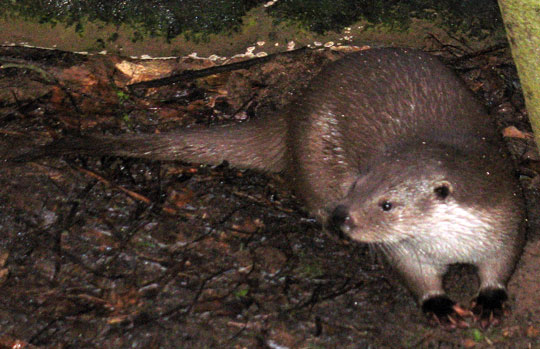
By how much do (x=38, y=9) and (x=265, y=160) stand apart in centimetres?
145

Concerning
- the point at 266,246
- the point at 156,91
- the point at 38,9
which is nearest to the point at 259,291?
the point at 266,246

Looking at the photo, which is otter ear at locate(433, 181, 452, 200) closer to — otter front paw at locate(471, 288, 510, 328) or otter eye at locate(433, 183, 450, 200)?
otter eye at locate(433, 183, 450, 200)

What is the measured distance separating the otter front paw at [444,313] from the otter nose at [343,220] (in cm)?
38

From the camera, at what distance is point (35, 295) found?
224cm

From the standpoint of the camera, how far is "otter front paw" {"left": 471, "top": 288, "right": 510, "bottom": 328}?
7.39ft

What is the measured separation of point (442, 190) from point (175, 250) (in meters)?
0.98

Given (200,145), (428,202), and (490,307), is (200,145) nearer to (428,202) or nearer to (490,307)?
(428,202)

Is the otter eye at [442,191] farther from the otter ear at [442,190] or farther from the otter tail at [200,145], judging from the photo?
the otter tail at [200,145]

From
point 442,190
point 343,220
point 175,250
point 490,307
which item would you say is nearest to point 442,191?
point 442,190

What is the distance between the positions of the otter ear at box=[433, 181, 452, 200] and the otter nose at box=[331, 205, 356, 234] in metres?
0.29

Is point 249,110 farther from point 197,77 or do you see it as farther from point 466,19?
point 466,19

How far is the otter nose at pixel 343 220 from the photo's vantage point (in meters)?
2.23

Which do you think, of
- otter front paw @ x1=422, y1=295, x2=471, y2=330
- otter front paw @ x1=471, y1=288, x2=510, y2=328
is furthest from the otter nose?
otter front paw @ x1=471, y1=288, x2=510, y2=328

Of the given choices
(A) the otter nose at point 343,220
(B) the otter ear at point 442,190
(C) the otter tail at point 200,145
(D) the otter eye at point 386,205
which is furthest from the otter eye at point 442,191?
(C) the otter tail at point 200,145
